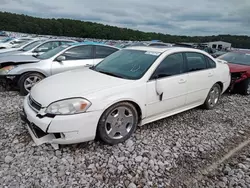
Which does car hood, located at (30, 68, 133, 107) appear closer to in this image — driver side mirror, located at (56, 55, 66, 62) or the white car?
the white car

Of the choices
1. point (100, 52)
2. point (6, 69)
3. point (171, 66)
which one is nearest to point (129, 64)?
point (171, 66)

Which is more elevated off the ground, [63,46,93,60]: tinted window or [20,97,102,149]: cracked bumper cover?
[63,46,93,60]: tinted window

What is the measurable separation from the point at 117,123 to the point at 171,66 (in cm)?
146

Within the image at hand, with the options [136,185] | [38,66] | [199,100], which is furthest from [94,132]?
[38,66]

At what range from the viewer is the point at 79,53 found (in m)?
5.73

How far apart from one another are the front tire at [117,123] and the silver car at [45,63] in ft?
9.10

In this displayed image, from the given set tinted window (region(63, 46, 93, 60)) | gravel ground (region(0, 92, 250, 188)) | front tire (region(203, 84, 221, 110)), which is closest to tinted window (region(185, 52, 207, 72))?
front tire (region(203, 84, 221, 110))

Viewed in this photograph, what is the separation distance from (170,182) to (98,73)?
2.04 m

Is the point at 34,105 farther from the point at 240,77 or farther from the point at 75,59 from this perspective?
the point at 240,77

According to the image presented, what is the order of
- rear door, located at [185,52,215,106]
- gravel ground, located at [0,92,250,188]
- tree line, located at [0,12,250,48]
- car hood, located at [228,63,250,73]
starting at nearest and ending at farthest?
gravel ground, located at [0,92,250,188]
rear door, located at [185,52,215,106]
car hood, located at [228,63,250,73]
tree line, located at [0,12,250,48]

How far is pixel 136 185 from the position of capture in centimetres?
227

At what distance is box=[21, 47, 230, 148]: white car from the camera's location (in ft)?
8.41

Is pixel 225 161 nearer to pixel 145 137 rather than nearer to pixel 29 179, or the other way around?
pixel 145 137

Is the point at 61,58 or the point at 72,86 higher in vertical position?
the point at 61,58
